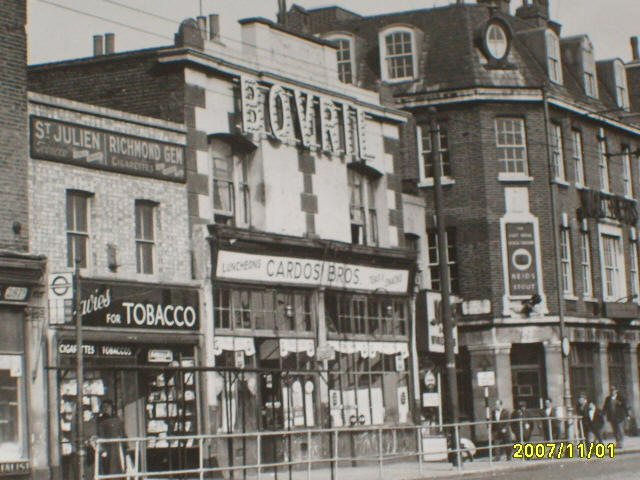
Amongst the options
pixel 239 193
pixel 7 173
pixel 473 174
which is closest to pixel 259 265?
pixel 239 193

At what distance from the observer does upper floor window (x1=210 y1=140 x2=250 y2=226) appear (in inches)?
1146

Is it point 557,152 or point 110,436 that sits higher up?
point 557,152

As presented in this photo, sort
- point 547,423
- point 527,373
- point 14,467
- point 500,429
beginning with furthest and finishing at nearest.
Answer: point 527,373, point 547,423, point 500,429, point 14,467

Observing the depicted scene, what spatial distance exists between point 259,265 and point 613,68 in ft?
84.2

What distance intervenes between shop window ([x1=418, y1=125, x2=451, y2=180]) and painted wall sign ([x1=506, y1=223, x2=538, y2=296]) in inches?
109

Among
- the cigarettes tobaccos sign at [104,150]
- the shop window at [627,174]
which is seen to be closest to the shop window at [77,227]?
the cigarettes tobaccos sign at [104,150]

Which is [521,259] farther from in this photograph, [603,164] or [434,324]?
[603,164]

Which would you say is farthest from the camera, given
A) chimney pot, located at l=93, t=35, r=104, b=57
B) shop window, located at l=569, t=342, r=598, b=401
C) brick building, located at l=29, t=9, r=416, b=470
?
shop window, located at l=569, t=342, r=598, b=401

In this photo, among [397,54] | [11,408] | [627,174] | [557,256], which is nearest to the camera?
[11,408]

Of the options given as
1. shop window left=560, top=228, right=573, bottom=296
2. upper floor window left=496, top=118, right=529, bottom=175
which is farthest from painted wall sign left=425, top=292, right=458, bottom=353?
shop window left=560, top=228, right=573, bottom=296

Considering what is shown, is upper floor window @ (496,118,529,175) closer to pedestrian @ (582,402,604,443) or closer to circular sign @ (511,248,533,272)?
circular sign @ (511,248,533,272)

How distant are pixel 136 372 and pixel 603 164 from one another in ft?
86.6

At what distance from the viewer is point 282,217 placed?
3070cm
